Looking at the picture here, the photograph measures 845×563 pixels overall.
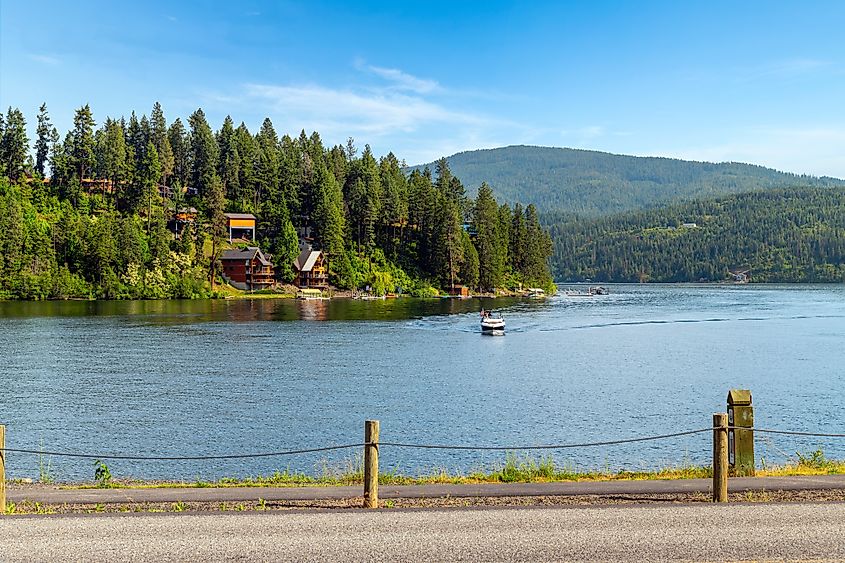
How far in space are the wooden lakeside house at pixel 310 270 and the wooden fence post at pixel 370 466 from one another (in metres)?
130

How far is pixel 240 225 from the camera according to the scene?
147875mm

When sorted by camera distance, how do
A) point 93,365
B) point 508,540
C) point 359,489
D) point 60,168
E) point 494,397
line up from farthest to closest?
point 60,168, point 93,365, point 494,397, point 359,489, point 508,540

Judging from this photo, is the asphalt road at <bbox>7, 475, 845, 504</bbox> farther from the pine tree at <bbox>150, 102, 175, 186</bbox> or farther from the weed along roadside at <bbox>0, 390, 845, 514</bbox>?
the pine tree at <bbox>150, 102, 175, 186</bbox>

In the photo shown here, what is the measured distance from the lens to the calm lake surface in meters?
29.0

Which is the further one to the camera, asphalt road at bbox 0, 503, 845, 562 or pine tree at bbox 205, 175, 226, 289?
pine tree at bbox 205, 175, 226, 289

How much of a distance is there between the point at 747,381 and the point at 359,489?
39219mm

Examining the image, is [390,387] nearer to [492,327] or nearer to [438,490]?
[438,490]

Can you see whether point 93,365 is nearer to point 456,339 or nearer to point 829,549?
point 456,339

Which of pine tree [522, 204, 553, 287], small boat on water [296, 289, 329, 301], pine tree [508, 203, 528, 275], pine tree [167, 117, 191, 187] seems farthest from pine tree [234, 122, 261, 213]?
pine tree [522, 204, 553, 287]

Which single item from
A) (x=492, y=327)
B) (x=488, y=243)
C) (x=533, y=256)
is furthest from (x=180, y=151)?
(x=492, y=327)

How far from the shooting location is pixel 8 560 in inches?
408

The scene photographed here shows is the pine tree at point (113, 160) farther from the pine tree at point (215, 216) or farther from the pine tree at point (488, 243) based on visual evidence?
the pine tree at point (488, 243)

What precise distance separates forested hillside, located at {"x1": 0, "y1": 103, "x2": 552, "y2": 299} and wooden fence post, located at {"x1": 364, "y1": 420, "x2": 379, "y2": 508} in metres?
116

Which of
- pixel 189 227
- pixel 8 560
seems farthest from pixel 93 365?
pixel 189 227
